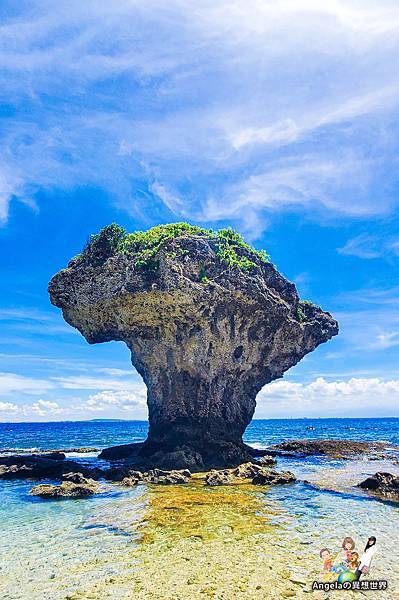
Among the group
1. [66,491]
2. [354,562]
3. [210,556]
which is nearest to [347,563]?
[354,562]

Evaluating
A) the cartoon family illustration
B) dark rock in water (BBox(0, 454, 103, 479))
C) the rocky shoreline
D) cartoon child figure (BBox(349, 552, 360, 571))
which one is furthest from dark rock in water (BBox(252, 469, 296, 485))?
cartoon child figure (BBox(349, 552, 360, 571))

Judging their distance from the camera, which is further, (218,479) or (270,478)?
(270,478)

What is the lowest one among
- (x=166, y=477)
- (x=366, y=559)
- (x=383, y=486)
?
(x=383, y=486)

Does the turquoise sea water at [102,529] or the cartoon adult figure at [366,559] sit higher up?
the cartoon adult figure at [366,559]

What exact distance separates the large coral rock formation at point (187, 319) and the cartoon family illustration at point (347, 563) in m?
15.2

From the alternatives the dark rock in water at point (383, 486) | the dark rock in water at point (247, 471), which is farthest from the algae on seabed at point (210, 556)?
the dark rock in water at point (247, 471)

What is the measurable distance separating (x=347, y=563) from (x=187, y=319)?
18433mm

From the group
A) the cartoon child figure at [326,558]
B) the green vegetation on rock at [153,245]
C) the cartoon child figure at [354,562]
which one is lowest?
the cartoon child figure at [326,558]

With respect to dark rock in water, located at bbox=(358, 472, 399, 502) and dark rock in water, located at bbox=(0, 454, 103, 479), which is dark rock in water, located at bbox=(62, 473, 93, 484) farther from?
dark rock in water, located at bbox=(358, 472, 399, 502)

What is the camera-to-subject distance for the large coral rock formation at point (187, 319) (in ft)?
90.0

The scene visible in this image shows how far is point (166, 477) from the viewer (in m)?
22.9

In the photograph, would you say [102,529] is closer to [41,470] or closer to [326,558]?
[326,558]

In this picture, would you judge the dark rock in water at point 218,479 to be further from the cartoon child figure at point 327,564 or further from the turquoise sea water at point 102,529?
the cartoon child figure at point 327,564

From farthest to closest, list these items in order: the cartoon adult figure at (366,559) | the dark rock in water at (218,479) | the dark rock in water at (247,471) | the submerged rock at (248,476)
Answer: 1. the dark rock in water at (247,471)
2. the submerged rock at (248,476)
3. the dark rock in water at (218,479)
4. the cartoon adult figure at (366,559)
